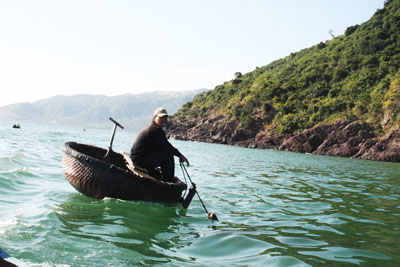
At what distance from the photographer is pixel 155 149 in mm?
8867

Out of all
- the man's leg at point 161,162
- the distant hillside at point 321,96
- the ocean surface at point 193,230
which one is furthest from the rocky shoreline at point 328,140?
the man's leg at point 161,162

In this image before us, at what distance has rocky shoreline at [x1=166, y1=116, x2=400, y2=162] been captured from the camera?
4831 centimetres

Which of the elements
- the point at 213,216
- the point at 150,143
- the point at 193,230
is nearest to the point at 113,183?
the point at 150,143

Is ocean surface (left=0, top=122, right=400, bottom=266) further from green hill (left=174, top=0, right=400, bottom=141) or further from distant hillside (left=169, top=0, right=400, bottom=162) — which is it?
green hill (left=174, top=0, right=400, bottom=141)

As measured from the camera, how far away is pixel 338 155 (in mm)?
51781

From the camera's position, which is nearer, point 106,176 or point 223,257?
point 223,257

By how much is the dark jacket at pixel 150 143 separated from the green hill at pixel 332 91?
169ft

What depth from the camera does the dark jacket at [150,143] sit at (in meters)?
8.61

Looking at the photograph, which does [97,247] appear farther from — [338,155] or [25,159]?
[338,155]

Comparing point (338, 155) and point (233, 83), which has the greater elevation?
point (233, 83)

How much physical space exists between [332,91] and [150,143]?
221 ft

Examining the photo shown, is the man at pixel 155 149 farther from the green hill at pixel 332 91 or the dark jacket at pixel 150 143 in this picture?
the green hill at pixel 332 91

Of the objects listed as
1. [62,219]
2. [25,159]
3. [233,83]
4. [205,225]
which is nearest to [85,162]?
[62,219]

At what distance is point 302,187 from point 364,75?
62718 mm
